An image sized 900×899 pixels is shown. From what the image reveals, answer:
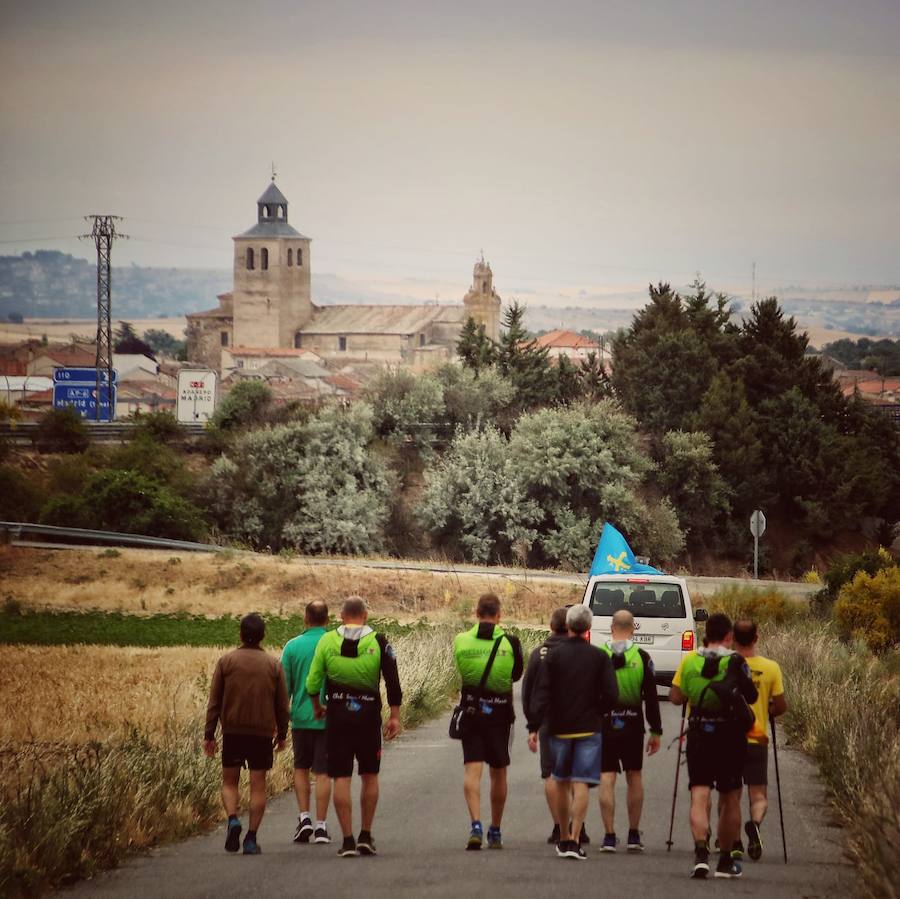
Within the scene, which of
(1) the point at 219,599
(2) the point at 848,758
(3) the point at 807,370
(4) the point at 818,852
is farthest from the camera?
(3) the point at 807,370

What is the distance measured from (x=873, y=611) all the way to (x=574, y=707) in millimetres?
21485

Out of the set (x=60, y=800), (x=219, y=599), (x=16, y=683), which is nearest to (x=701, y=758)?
(x=60, y=800)

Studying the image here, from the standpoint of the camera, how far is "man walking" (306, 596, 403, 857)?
11.3 metres

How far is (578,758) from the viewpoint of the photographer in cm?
Answer: 1134

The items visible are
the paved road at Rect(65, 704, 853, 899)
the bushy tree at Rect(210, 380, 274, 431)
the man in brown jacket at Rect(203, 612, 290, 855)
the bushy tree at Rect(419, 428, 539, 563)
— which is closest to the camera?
the paved road at Rect(65, 704, 853, 899)

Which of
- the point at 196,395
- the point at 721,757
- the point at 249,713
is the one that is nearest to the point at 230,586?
the point at 249,713

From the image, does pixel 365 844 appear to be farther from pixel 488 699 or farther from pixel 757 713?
pixel 757 713

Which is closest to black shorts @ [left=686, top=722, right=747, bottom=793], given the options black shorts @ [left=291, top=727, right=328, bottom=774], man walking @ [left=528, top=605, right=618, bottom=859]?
man walking @ [left=528, top=605, right=618, bottom=859]

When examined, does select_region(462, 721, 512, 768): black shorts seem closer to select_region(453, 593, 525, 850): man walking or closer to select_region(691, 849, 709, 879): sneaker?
select_region(453, 593, 525, 850): man walking

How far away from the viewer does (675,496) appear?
2926 inches

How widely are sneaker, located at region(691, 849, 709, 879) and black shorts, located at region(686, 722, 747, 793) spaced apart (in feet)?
1.76

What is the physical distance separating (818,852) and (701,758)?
151 cm

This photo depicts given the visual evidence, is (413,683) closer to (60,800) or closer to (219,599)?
(60,800)

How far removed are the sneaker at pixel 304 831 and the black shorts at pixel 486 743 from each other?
1.34 meters
